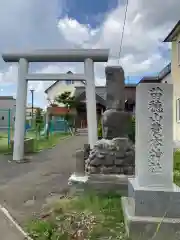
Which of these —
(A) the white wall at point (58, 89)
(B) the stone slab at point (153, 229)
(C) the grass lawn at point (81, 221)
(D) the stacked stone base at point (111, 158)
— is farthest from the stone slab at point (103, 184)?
(A) the white wall at point (58, 89)

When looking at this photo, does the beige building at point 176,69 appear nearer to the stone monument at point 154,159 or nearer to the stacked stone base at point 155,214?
the stone monument at point 154,159

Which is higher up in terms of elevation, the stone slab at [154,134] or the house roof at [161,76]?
the house roof at [161,76]

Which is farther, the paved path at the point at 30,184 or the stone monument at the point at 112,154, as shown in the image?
the stone monument at the point at 112,154

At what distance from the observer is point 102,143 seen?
22.1 ft

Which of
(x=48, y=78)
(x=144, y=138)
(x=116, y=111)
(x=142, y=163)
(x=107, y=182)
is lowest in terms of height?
(x=107, y=182)

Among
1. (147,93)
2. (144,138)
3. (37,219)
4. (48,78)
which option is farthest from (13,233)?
(48,78)

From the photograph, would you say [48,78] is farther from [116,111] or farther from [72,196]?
[72,196]

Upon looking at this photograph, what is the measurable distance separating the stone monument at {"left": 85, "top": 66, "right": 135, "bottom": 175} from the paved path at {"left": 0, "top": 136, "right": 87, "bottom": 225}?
1.11 meters

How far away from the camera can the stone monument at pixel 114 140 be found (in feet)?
21.7

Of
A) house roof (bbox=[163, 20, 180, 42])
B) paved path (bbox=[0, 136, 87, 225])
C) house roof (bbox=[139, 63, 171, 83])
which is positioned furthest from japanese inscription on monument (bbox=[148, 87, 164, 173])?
house roof (bbox=[139, 63, 171, 83])

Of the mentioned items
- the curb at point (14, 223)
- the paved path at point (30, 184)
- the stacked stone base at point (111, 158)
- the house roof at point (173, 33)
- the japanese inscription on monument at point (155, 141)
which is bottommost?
the curb at point (14, 223)

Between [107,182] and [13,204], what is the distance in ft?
6.01

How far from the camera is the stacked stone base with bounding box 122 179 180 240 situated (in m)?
3.95

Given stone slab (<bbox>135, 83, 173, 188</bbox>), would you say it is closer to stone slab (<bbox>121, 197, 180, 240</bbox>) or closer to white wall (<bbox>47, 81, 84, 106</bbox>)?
stone slab (<bbox>121, 197, 180, 240</bbox>)
